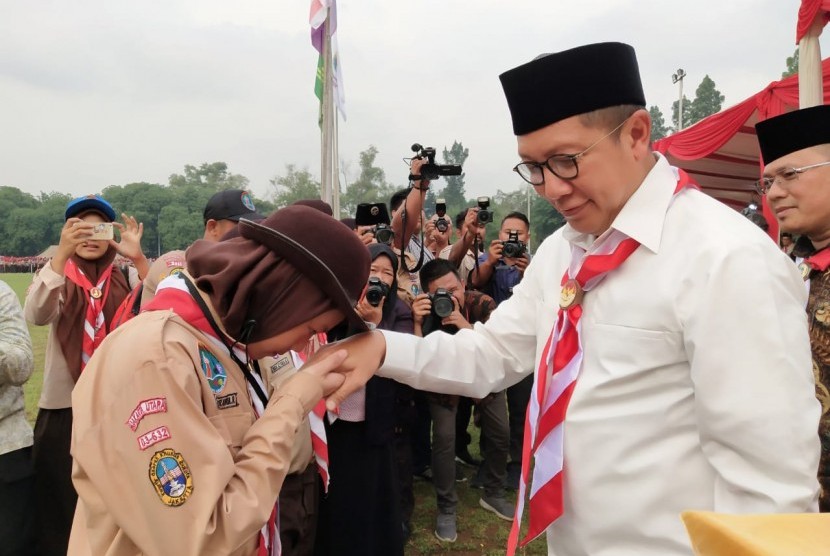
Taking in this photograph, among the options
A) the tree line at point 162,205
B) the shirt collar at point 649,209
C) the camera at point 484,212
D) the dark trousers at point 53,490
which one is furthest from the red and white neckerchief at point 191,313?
the tree line at point 162,205

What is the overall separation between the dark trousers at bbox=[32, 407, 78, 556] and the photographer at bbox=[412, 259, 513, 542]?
8.29ft

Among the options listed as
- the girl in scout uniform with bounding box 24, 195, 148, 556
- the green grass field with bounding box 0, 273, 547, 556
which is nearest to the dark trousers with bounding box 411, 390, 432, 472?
the green grass field with bounding box 0, 273, 547, 556

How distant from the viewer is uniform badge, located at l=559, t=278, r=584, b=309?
1.55 metres

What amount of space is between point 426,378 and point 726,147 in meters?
11.8

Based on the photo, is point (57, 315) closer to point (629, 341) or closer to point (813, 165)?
point (629, 341)

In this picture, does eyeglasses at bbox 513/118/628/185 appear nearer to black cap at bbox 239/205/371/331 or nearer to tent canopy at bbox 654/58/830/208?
black cap at bbox 239/205/371/331

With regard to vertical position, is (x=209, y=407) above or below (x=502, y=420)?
above

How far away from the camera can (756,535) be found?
0.62 meters

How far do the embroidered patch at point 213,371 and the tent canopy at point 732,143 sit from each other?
211 inches

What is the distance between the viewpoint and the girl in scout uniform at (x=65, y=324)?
3459 mm

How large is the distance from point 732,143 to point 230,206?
35.6ft

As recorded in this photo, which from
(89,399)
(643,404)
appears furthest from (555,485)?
A: (89,399)

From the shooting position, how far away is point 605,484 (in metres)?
1.44

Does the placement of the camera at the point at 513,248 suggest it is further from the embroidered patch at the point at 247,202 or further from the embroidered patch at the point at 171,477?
the embroidered patch at the point at 171,477
